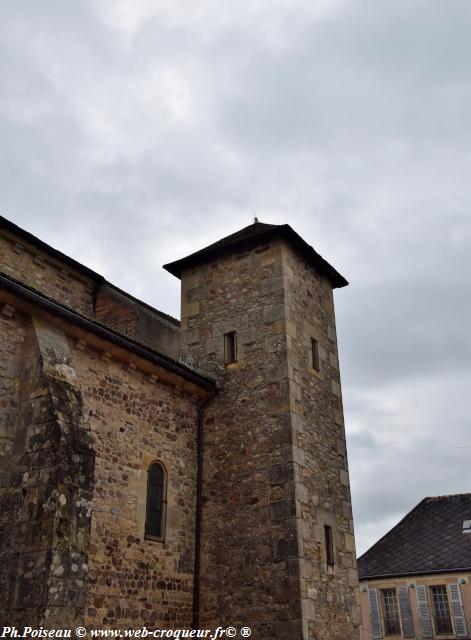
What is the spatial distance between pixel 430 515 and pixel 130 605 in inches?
628

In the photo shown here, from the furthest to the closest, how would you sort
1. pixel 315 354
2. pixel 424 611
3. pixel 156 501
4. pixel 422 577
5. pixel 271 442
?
pixel 422 577 < pixel 424 611 < pixel 315 354 < pixel 271 442 < pixel 156 501

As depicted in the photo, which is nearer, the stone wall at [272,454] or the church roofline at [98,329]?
the church roofline at [98,329]

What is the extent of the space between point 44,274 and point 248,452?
17.9 ft

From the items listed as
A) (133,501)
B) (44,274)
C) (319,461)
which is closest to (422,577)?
(319,461)

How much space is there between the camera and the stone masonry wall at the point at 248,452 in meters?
10.1

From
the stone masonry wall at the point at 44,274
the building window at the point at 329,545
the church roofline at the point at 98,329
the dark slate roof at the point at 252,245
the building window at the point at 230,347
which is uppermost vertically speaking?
the dark slate roof at the point at 252,245

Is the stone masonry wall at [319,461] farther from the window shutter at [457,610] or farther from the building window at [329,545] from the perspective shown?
the window shutter at [457,610]

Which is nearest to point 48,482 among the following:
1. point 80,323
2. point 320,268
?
point 80,323

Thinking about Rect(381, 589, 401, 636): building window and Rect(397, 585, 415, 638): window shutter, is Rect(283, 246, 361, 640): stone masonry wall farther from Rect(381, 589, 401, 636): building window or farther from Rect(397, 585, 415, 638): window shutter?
Rect(381, 589, 401, 636): building window

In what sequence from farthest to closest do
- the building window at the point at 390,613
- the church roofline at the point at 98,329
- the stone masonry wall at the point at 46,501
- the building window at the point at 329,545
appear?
the building window at the point at 390,613
the building window at the point at 329,545
the church roofline at the point at 98,329
the stone masonry wall at the point at 46,501

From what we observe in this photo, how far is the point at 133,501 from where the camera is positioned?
31.7 ft

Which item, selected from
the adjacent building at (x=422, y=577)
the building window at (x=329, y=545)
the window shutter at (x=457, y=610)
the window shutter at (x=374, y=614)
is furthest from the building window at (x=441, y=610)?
the building window at (x=329, y=545)

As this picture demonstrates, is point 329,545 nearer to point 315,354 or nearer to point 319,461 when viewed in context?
point 319,461

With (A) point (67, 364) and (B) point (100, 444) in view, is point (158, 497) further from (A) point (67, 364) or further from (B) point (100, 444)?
(A) point (67, 364)
